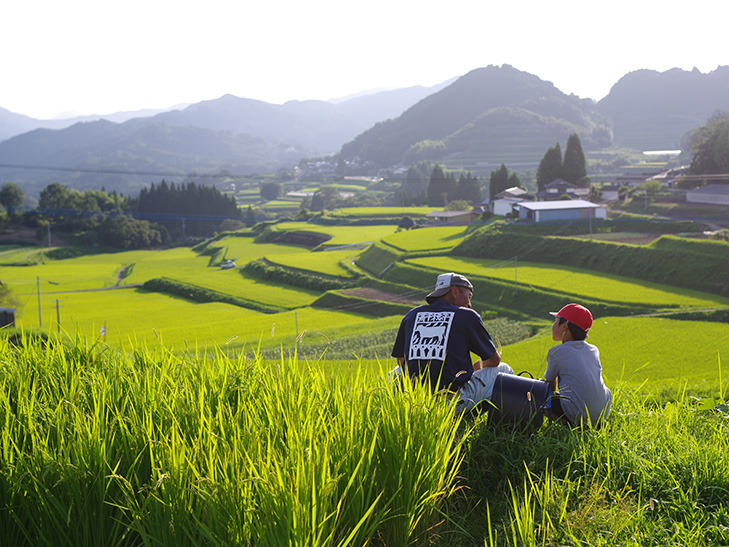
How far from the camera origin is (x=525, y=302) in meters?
31.9

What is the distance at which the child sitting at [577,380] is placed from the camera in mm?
4637

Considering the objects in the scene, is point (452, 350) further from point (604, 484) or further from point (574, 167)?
point (574, 167)

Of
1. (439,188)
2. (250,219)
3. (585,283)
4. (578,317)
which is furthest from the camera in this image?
(250,219)

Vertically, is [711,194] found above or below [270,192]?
below

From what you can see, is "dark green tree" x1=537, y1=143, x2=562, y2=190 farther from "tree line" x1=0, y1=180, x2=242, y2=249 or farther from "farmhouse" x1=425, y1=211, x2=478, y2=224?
"tree line" x1=0, y1=180, x2=242, y2=249

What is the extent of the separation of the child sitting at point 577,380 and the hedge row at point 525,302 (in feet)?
80.4

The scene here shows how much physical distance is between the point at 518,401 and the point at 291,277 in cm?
4567

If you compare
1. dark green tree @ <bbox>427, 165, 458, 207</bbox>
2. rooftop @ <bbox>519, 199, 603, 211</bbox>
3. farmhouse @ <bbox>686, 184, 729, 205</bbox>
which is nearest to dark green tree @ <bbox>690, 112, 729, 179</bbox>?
farmhouse @ <bbox>686, 184, 729, 205</bbox>

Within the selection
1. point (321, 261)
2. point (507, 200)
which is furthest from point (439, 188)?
point (321, 261)

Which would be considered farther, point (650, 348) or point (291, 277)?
point (291, 277)

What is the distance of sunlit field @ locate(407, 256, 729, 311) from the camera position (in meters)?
28.2

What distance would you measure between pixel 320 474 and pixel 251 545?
429 mm

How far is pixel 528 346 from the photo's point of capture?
22.7 meters

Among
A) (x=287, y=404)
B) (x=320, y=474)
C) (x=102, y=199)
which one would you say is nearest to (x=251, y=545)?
(x=320, y=474)
